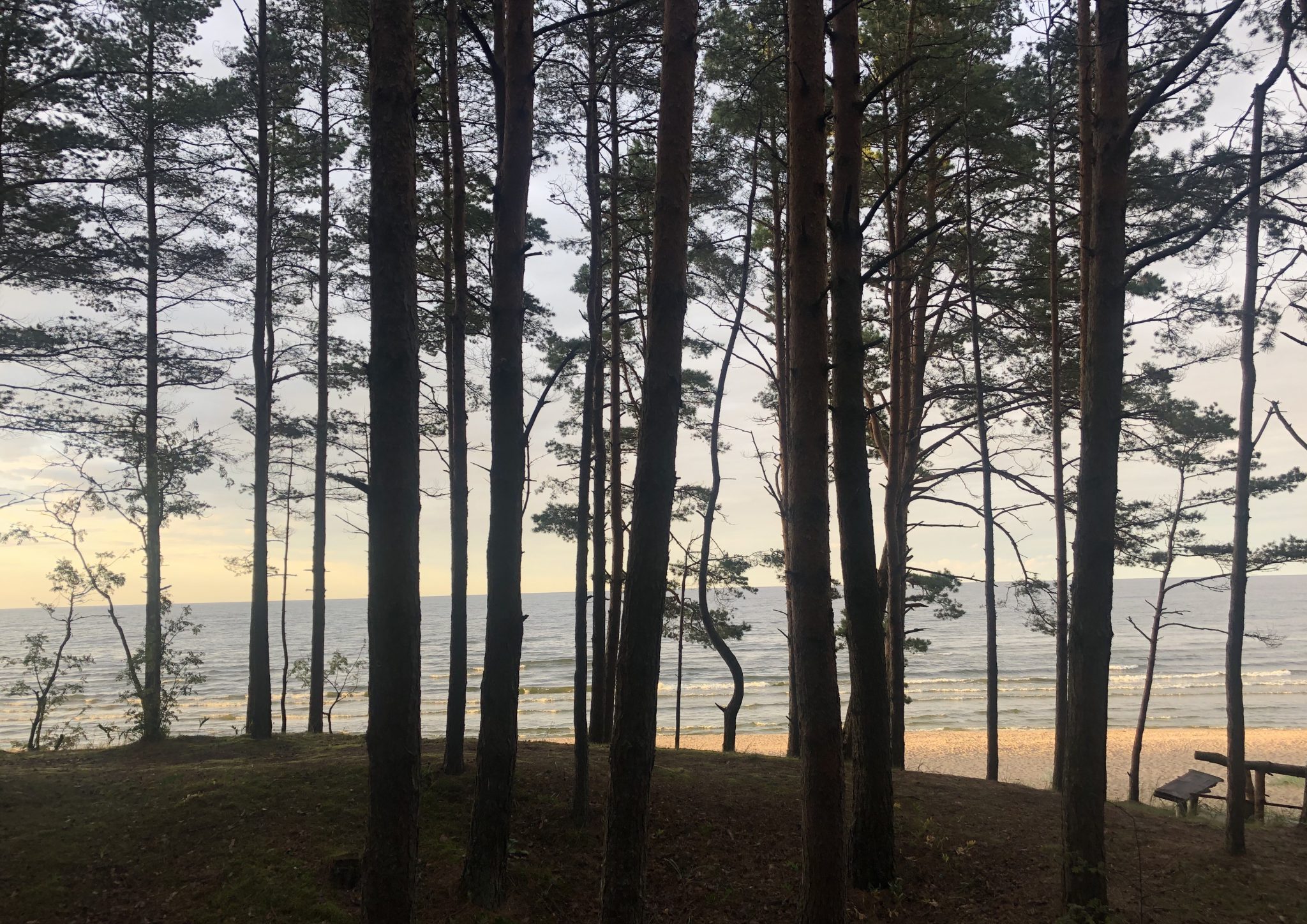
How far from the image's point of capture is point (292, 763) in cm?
848

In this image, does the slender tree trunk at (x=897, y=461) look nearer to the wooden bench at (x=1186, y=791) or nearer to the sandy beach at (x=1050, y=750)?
the wooden bench at (x=1186, y=791)

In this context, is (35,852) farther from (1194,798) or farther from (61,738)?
(1194,798)

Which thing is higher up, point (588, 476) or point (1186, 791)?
point (588, 476)

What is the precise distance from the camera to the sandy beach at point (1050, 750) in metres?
20.7

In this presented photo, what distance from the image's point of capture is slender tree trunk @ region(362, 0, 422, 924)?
366cm

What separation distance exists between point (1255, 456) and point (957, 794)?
10339mm

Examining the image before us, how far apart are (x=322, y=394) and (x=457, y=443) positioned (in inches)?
238

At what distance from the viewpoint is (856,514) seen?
623cm

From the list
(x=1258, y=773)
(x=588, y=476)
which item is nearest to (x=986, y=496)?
(x=1258, y=773)

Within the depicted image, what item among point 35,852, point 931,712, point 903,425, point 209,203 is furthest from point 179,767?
point 931,712

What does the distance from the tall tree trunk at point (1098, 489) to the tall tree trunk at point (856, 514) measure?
138 centimetres

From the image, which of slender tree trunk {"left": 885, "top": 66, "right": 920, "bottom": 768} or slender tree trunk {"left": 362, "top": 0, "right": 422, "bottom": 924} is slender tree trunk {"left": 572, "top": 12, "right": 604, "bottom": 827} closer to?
slender tree trunk {"left": 362, "top": 0, "right": 422, "bottom": 924}

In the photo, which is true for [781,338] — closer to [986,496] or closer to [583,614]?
[986,496]

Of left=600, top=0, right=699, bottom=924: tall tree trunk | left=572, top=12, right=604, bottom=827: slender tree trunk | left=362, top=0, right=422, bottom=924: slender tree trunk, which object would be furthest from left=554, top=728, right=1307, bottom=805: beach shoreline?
left=362, top=0, right=422, bottom=924: slender tree trunk
